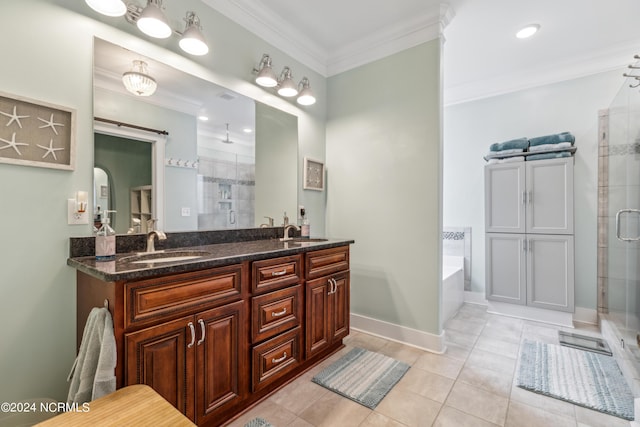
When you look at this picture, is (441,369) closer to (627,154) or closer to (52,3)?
(627,154)

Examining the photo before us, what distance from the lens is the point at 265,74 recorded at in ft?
7.27

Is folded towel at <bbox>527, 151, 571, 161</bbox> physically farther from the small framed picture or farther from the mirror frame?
the mirror frame

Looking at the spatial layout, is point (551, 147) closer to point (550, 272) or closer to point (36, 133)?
point (550, 272)

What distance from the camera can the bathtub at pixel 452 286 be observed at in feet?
9.57

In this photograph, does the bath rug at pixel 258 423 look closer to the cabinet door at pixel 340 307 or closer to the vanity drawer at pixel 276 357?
the vanity drawer at pixel 276 357

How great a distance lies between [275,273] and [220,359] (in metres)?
0.53

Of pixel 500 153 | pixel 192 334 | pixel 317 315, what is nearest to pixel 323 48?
pixel 500 153

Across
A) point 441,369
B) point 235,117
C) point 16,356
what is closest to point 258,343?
point 16,356

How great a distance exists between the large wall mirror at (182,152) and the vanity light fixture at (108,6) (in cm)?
18

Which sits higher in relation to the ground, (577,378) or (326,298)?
(326,298)

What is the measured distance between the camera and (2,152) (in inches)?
48.9

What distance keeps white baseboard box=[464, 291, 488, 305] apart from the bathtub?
0.15 meters

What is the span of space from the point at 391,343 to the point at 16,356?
2455 millimetres

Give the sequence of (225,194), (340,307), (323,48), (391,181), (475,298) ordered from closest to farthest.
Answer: (225,194) → (340,307) → (391,181) → (323,48) → (475,298)
